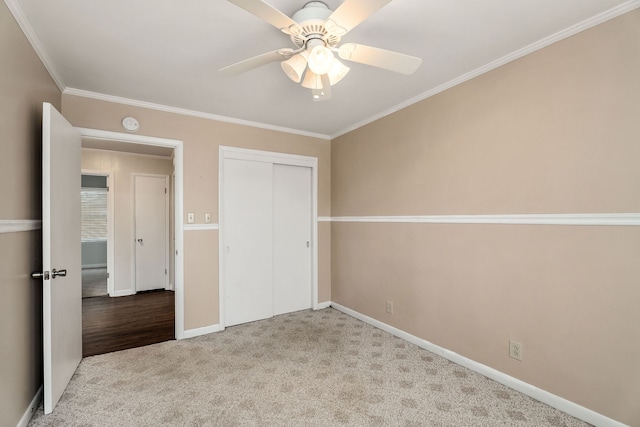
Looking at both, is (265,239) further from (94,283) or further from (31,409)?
(94,283)

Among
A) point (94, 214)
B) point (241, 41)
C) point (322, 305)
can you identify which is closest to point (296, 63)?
point (241, 41)

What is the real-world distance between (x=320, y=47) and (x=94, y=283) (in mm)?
6547

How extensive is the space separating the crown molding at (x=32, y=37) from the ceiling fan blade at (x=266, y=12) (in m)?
1.41

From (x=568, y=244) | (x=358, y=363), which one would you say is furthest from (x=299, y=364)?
(x=568, y=244)

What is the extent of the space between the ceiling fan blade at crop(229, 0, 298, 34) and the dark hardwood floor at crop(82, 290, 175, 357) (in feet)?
10.4

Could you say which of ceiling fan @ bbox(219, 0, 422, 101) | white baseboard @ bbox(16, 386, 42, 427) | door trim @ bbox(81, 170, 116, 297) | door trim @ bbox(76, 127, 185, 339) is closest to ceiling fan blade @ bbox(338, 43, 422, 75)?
ceiling fan @ bbox(219, 0, 422, 101)

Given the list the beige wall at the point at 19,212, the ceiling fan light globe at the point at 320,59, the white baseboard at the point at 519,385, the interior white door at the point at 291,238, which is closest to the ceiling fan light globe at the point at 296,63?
the ceiling fan light globe at the point at 320,59

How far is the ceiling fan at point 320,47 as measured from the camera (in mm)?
1307

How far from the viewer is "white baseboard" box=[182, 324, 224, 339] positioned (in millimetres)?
3088

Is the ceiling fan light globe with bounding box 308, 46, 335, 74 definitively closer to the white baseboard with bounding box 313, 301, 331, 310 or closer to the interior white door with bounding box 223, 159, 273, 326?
the interior white door with bounding box 223, 159, 273, 326

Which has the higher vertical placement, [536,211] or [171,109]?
[171,109]

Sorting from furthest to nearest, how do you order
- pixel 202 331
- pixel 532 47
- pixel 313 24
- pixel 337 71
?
pixel 202 331 < pixel 532 47 < pixel 337 71 < pixel 313 24

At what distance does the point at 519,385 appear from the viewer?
2.08 m

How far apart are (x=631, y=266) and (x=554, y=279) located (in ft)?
1.25
